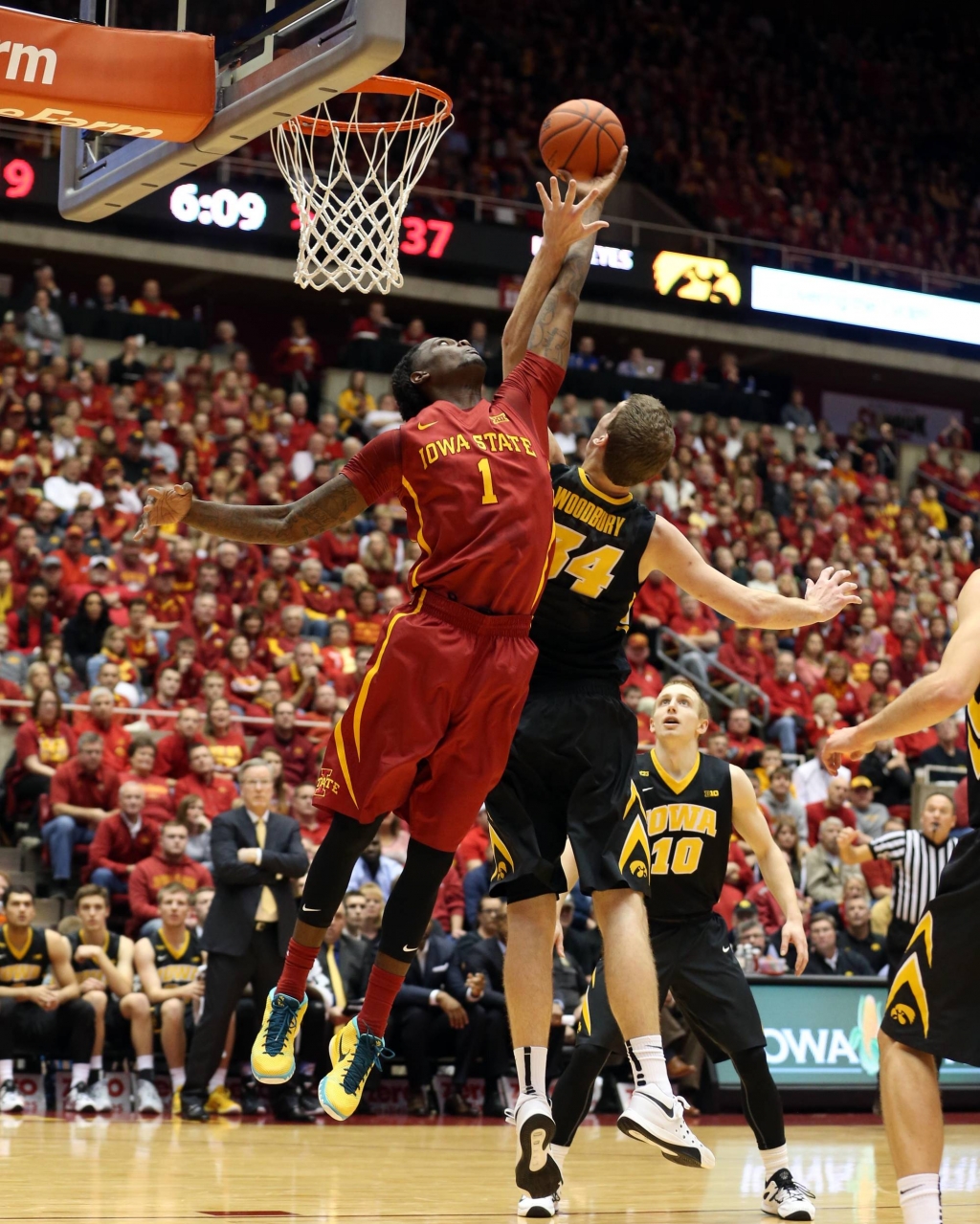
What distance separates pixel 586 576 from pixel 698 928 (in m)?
2.38

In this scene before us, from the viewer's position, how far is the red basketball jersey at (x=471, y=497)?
5312 millimetres

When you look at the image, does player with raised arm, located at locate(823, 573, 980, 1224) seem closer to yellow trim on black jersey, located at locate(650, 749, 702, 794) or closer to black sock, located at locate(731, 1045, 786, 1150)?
black sock, located at locate(731, 1045, 786, 1150)

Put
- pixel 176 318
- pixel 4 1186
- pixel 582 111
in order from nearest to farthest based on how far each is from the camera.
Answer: pixel 582 111 < pixel 4 1186 < pixel 176 318

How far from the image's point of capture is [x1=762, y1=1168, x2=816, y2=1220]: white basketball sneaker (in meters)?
6.89

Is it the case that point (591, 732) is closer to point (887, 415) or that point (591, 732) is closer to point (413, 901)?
point (413, 901)

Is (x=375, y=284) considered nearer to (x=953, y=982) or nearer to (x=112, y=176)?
(x=112, y=176)

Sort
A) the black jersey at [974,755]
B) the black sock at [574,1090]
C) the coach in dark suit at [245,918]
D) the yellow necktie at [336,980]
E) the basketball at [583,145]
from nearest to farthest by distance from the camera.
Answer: the black jersey at [974,755]
the basketball at [583,145]
the black sock at [574,1090]
the coach in dark suit at [245,918]
the yellow necktie at [336,980]

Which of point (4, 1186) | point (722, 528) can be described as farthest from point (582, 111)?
Result: point (722, 528)

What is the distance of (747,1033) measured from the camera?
24.2 feet

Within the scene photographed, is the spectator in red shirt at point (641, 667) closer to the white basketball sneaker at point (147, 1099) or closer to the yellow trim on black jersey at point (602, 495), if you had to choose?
the white basketball sneaker at point (147, 1099)

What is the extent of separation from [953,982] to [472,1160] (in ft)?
15.1

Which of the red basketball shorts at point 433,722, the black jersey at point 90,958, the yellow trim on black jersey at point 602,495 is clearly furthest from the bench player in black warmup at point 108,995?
the yellow trim on black jersey at point 602,495

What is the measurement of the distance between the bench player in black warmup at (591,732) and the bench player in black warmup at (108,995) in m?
5.27

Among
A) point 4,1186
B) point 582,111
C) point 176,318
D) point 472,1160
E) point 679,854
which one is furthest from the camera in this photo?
point 176,318
